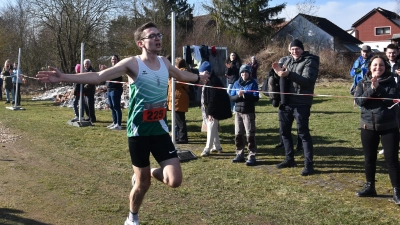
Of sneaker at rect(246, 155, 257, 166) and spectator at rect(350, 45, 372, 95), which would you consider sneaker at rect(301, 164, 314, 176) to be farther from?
spectator at rect(350, 45, 372, 95)

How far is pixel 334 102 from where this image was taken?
18562 millimetres

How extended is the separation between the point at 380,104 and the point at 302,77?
4.92ft

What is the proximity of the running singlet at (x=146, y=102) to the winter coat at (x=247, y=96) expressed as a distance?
11.5ft

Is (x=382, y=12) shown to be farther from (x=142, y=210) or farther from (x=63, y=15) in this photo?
(x=142, y=210)

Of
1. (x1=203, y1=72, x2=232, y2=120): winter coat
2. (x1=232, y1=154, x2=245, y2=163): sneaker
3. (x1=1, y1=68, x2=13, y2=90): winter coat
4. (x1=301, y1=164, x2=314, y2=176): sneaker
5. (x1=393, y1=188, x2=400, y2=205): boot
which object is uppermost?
(x1=1, y1=68, x2=13, y2=90): winter coat

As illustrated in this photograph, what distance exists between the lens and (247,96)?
7.91 metres

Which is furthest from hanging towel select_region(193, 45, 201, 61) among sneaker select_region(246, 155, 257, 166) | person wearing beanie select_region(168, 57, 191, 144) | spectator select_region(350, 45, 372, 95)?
sneaker select_region(246, 155, 257, 166)

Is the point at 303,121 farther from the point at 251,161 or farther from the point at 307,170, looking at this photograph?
the point at 251,161

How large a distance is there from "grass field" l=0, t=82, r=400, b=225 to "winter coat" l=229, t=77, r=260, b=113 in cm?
105

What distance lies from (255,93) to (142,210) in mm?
3378

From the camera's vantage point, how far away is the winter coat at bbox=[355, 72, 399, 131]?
18.5ft

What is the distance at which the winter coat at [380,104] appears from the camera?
5.64 m

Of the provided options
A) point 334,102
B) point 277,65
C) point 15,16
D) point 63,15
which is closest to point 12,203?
point 277,65

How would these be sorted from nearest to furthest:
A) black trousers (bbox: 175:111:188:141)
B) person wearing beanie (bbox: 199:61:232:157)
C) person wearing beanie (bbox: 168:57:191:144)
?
person wearing beanie (bbox: 199:61:232:157)
person wearing beanie (bbox: 168:57:191:144)
black trousers (bbox: 175:111:188:141)
